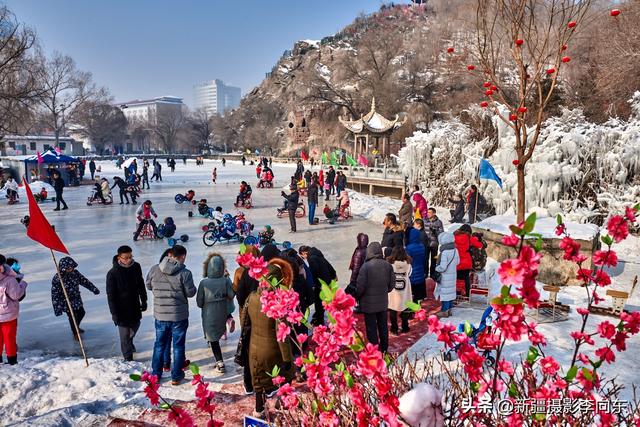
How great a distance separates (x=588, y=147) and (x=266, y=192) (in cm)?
1539

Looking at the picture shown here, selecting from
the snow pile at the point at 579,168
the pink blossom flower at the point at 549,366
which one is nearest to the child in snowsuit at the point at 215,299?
the pink blossom flower at the point at 549,366

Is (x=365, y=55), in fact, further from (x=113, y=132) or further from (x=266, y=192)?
(x=113, y=132)

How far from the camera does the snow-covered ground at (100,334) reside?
14.4 ft

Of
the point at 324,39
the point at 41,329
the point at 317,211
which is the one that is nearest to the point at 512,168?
the point at 317,211

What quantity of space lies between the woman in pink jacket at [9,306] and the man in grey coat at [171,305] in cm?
169

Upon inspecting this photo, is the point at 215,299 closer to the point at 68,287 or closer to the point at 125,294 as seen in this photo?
the point at 125,294

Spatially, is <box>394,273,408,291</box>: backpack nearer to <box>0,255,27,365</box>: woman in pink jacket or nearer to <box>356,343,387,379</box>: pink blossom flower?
<box>356,343,387,379</box>: pink blossom flower

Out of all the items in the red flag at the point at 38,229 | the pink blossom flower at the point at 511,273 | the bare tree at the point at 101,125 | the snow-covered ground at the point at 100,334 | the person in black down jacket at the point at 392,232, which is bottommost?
the snow-covered ground at the point at 100,334

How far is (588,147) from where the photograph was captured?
13.2m

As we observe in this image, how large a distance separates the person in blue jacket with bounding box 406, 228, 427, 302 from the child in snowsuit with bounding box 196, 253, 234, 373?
3.00m

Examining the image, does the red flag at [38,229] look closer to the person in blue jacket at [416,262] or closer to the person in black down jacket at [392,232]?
the person in black down jacket at [392,232]

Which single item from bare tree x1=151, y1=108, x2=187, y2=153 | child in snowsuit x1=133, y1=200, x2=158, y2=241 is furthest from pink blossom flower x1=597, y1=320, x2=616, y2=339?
bare tree x1=151, y1=108, x2=187, y2=153

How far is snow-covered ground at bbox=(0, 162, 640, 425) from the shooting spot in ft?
14.4

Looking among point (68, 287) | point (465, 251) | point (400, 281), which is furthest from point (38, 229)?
point (465, 251)
